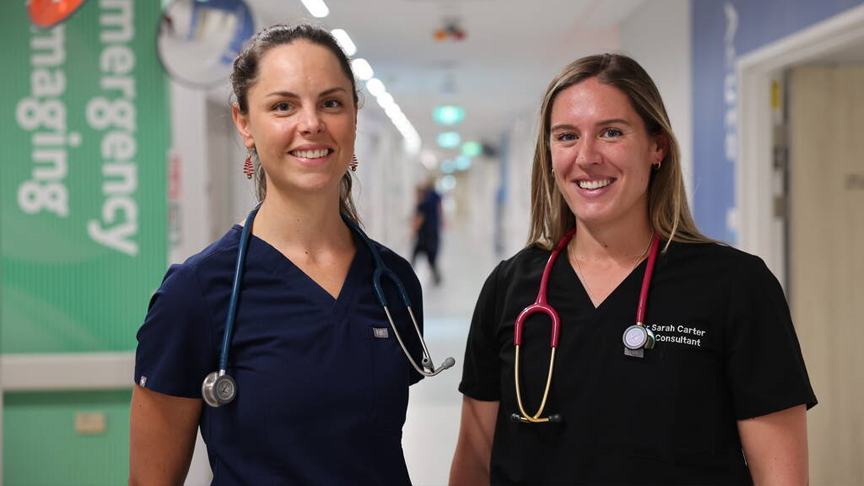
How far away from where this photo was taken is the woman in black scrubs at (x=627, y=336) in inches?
52.2

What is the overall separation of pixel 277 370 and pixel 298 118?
44cm

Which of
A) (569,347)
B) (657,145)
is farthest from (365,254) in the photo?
Result: (657,145)

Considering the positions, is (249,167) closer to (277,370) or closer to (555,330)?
(277,370)

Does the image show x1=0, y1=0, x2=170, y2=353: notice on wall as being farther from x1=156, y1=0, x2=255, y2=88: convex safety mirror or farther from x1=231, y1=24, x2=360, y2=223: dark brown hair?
x1=231, y1=24, x2=360, y2=223: dark brown hair

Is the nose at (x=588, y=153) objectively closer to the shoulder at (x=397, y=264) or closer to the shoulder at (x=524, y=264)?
the shoulder at (x=524, y=264)

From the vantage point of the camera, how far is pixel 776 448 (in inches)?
51.9

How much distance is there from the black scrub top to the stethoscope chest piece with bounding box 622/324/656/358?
0.05 ft

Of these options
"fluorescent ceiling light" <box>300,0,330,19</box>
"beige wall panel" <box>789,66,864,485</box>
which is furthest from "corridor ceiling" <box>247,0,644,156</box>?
"beige wall panel" <box>789,66,864,485</box>

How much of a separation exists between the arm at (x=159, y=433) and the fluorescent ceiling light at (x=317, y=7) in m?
3.66

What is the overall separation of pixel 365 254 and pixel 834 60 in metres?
3.12

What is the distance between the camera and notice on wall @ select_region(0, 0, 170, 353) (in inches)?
125

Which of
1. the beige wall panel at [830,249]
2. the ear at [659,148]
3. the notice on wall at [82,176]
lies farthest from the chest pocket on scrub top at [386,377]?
the beige wall panel at [830,249]

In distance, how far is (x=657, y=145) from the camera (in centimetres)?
149

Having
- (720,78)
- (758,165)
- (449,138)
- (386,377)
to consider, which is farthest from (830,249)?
(449,138)
